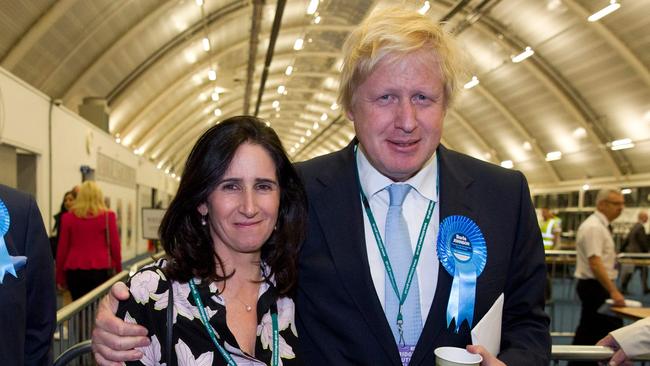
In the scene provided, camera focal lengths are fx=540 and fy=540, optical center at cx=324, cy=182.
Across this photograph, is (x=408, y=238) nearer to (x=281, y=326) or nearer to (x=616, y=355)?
(x=281, y=326)

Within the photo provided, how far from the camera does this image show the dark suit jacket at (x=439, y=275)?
1764 mm

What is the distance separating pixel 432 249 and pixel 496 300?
268 mm

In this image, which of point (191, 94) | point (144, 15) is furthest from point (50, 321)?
point (191, 94)

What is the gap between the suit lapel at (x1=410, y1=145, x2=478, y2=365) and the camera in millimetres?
1743

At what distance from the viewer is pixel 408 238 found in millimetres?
1875

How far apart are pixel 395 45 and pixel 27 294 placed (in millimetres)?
1597

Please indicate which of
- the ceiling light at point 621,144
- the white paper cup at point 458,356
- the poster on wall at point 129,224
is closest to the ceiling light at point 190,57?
the poster on wall at point 129,224

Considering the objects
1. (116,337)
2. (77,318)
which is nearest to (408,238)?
(116,337)

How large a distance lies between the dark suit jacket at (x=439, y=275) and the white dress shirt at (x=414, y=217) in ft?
0.14

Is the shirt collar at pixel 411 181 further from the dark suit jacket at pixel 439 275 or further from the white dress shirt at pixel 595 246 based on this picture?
the white dress shirt at pixel 595 246

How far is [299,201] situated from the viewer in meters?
2.03

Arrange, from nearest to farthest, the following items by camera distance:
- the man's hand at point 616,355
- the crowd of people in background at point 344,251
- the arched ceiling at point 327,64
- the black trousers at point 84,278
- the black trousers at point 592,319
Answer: the crowd of people in background at point 344,251, the man's hand at point 616,355, the black trousers at point 592,319, the black trousers at point 84,278, the arched ceiling at point 327,64

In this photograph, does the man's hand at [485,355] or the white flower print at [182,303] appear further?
the white flower print at [182,303]

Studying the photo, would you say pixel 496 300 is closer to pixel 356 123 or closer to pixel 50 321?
pixel 356 123
